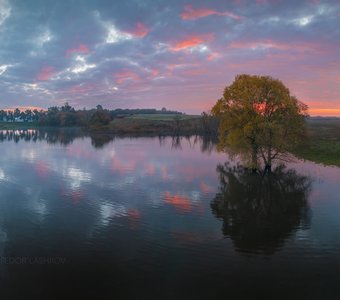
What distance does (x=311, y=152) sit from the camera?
7906cm

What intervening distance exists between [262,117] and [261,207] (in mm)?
23873

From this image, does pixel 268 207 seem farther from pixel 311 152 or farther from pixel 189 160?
pixel 311 152

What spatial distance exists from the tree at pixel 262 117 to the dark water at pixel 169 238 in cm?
698

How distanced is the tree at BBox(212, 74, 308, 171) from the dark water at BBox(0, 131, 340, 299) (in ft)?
22.9

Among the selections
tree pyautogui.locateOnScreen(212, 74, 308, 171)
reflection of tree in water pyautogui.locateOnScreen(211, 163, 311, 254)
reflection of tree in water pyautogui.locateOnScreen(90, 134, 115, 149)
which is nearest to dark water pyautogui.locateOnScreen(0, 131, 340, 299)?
reflection of tree in water pyautogui.locateOnScreen(211, 163, 311, 254)

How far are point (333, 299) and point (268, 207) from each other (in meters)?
18.3

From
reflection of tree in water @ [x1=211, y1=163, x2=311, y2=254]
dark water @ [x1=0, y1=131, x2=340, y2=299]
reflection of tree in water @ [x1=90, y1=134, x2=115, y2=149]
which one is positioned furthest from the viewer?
reflection of tree in water @ [x1=90, y1=134, x2=115, y2=149]

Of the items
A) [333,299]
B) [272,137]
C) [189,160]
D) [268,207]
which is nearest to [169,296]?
[333,299]

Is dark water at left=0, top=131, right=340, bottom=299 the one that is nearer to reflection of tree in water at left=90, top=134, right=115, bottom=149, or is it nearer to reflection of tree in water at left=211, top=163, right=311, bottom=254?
reflection of tree in water at left=211, top=163, right=311, bottom=254

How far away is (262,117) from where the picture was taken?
183 feet

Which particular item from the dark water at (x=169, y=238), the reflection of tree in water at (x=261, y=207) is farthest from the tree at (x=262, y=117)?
the dark water at (x=169, y=238)

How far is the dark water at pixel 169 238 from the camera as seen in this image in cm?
1905

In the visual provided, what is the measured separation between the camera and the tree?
178 feet

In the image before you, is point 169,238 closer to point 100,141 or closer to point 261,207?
point 261,207
